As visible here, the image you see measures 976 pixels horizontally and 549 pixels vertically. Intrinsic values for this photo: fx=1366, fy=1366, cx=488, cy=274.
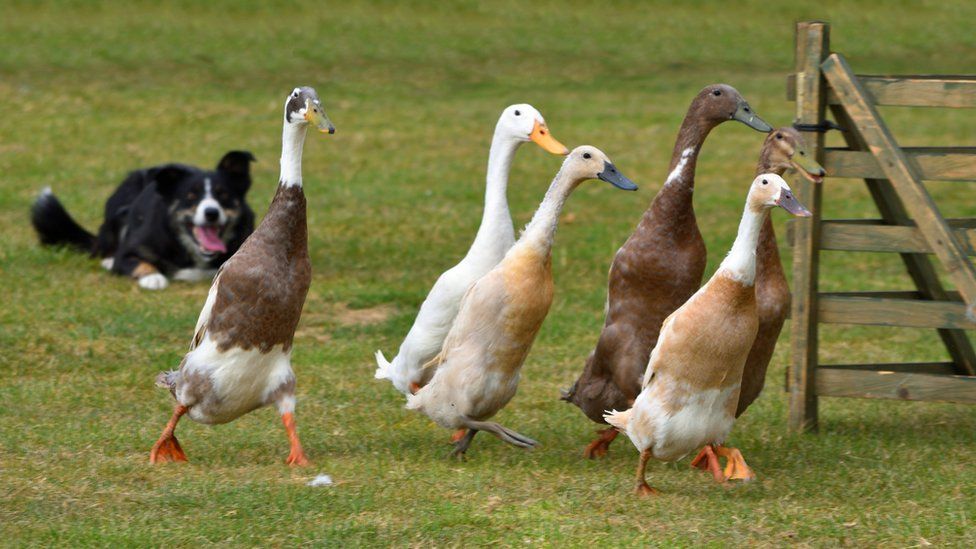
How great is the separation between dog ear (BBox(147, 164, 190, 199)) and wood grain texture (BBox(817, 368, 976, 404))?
6494mm

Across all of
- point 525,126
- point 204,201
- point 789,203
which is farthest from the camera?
point 204,201

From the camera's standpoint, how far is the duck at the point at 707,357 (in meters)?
5.86

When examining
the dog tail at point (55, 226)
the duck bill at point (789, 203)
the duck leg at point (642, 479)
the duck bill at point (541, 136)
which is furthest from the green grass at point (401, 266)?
the duck bill at point (541, 136)

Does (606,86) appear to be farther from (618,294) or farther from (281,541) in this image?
(281,541)

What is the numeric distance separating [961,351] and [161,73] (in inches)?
653

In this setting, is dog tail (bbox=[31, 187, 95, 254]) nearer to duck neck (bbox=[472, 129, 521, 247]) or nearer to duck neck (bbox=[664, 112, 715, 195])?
duck neck (bbox=[472, 129, 521, 247])

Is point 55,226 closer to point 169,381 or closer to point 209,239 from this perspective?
point 209,239

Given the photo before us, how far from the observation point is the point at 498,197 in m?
7.18

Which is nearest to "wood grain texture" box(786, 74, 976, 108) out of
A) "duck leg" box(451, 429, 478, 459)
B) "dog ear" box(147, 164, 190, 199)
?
"duck leg" box(451, 429, 478, 459)

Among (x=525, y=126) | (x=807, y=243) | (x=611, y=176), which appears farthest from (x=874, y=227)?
(x=525, y=126)

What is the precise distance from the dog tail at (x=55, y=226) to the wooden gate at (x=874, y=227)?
24.3 ft

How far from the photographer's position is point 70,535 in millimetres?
5312

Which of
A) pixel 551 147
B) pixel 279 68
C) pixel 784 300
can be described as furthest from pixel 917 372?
pixel 279 68

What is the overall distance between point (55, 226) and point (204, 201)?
1.68 m
